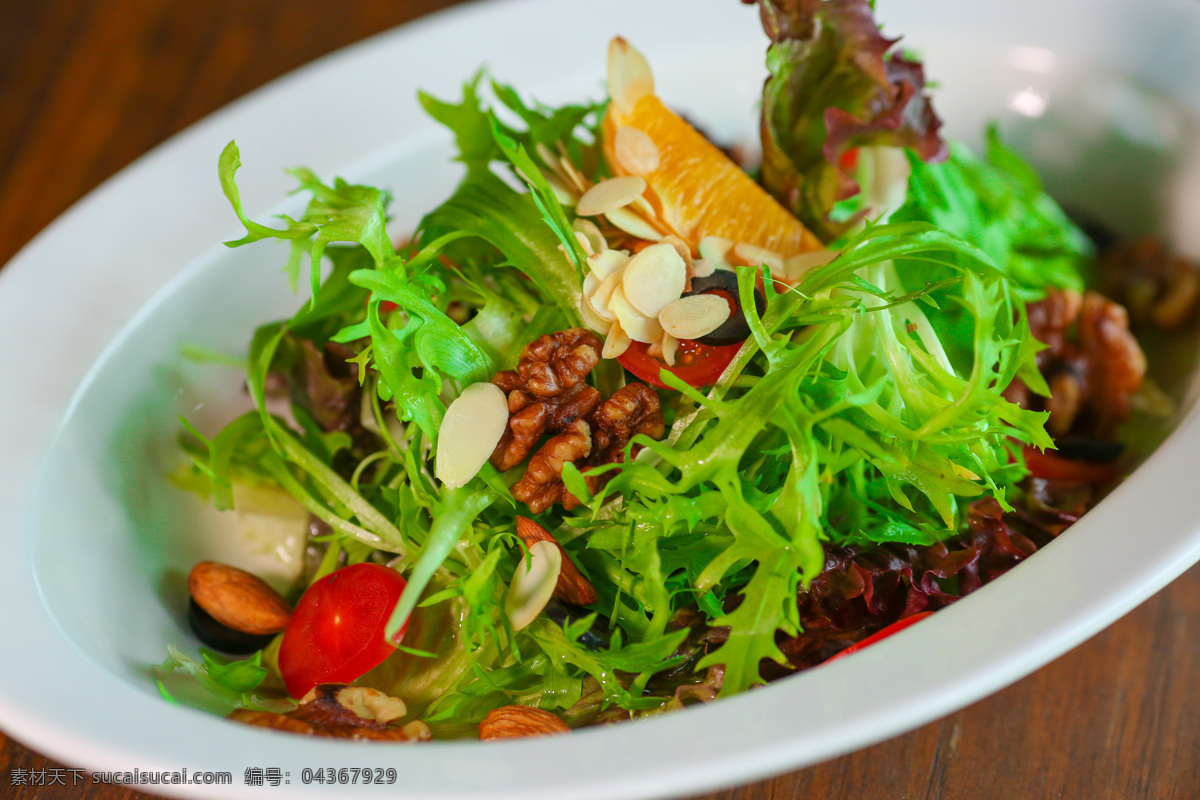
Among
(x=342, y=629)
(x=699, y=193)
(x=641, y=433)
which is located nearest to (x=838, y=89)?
(x=699, y=193)

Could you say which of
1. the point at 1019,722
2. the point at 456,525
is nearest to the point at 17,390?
the point at 456,525

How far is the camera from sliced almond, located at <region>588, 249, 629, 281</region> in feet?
3.29

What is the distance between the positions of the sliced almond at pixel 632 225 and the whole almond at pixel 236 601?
643mm

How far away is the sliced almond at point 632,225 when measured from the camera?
3.54 ft

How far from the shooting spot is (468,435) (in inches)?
36.8

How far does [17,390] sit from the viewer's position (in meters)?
1.11

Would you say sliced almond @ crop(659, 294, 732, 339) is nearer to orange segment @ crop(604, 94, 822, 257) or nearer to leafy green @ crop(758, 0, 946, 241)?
orange segment @ crop(604, 94, 822, 257)

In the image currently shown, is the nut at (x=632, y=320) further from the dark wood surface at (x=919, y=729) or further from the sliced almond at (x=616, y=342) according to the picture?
the dark wood surface at (x=919, y=729)

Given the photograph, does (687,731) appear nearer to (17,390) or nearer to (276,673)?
(276,673)

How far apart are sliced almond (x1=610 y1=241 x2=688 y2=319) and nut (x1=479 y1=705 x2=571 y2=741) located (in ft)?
1.38

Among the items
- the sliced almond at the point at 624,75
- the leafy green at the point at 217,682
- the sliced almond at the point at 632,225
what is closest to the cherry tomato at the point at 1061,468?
the sliced almond at the point at 632,225

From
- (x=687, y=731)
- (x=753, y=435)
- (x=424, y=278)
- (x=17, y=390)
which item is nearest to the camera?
(x=687, y=731)

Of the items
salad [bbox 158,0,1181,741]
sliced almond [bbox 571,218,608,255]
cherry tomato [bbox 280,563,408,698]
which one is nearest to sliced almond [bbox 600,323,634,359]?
salad [bbox 158,0,1181,741]

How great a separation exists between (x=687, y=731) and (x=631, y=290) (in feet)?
1.53
